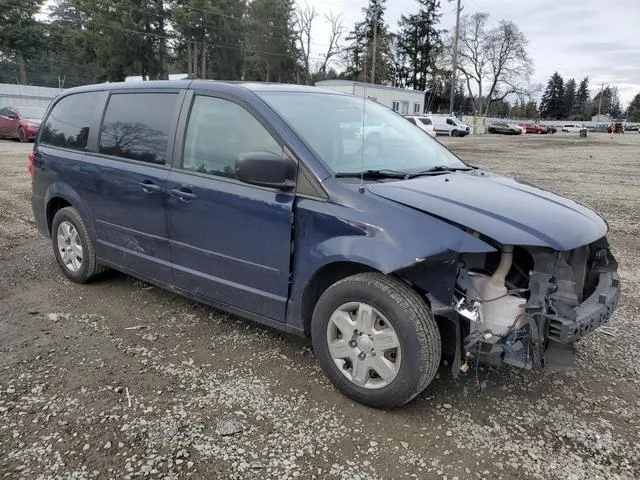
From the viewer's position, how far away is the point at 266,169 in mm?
3010

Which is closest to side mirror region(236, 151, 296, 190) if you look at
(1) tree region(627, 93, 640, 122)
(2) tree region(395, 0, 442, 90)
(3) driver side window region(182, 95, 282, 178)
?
(3) driver side window region(182, 95, 282, 178)

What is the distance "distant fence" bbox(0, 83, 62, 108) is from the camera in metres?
30.1

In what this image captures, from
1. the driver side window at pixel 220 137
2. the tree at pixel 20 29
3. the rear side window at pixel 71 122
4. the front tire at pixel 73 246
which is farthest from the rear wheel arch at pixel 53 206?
the tree at pixel 20 29

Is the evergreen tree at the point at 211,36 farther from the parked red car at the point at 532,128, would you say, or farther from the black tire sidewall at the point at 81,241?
the black tire sidewall at the point at 81,241

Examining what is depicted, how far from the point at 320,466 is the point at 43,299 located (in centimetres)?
312

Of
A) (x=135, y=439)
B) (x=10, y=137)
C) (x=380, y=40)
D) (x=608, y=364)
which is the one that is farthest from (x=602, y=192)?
(x=380, y=40)

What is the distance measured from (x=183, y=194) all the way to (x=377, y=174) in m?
1.35

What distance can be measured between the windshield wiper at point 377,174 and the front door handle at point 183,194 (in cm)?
108

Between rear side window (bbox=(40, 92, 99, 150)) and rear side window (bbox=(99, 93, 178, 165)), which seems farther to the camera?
rear side window (bbox=(40, 92, 99, 150))

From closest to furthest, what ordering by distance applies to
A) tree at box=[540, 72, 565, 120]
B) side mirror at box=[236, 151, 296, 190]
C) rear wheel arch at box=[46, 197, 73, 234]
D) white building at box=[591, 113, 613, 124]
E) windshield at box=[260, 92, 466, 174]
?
side mirror at box=[236, 151, 296, 190] < windshield at box=[260, 92, 466, 174] < rear wheel arch at box=[46, 197, 73, 234] < white building at box=[591, 113, 613, 124] < tree at box=[540, 72, 565, 120]

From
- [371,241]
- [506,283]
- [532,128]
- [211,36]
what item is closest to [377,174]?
[371,241]

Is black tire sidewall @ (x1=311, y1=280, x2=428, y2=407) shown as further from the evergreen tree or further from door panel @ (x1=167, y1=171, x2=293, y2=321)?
the evergreen tree

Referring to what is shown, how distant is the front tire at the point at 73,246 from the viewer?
180 inches

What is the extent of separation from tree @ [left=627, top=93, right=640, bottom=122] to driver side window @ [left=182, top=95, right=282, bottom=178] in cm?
12219
